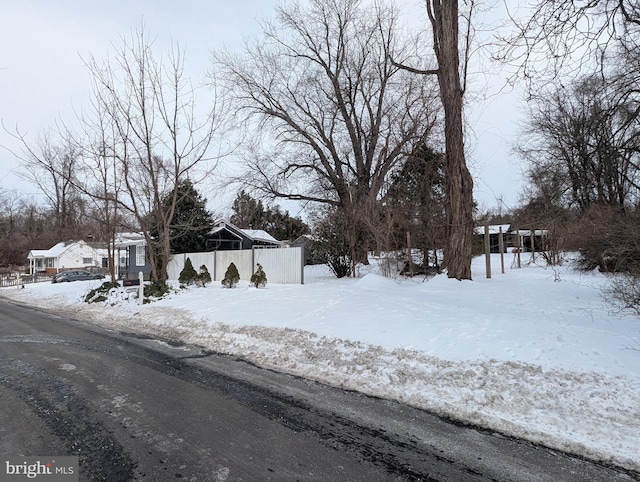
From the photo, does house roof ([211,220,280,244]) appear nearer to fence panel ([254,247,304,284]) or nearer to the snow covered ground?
fence panel ([254,247,304,284])

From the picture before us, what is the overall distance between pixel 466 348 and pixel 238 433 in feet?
11.8

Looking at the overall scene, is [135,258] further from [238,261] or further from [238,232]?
[238,261]

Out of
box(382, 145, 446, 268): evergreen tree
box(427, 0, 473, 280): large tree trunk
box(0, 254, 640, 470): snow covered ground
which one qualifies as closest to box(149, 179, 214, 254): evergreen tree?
box(382, 145, 446, 268): evergreen tree

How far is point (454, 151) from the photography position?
485 inches

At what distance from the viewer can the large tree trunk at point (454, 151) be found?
12227mm

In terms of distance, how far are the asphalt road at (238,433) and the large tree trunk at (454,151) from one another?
8658mm

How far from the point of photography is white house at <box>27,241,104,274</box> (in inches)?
2067

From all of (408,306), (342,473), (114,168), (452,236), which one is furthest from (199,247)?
(342,473)

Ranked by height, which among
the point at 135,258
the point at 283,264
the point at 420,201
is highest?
the point at 420,201

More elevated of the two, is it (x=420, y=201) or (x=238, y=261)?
(x=420, y=201)

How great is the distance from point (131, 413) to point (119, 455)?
928 mm

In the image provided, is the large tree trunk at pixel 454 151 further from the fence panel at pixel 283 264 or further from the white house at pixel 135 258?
the white house at pixel 135 258

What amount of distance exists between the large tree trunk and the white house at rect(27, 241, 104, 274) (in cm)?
5234

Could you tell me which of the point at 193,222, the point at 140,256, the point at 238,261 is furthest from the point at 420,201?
the point at 140,256
